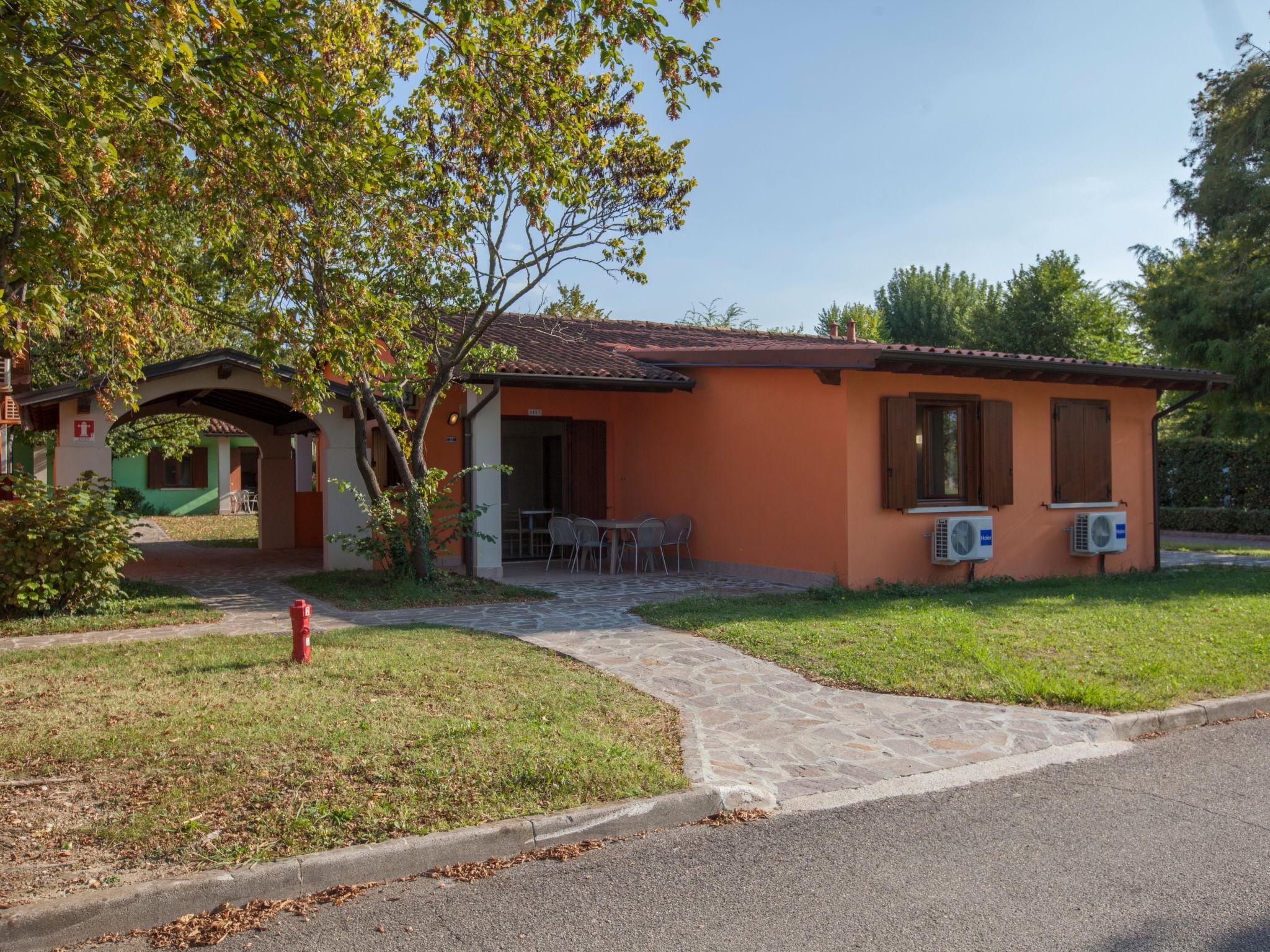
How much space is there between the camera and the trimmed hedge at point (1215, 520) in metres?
22.0

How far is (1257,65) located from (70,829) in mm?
22821

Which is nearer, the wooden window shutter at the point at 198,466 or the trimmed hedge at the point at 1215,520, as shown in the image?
the trimmed hedge at the point at 1215,520

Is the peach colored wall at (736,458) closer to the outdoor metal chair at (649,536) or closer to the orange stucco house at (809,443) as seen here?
the orange stucco house at (809,443)

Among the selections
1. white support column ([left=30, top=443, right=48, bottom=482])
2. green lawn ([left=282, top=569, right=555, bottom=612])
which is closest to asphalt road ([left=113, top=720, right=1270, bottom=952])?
green lawn ([left=282, top=569, right=555, bottom=612])

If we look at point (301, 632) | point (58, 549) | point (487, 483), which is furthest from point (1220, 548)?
point (58, 549)

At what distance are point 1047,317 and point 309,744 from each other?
2713 cm

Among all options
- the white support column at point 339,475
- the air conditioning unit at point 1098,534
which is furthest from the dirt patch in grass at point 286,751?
the air conditioning unit at point 1098,534

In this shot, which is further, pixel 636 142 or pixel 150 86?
pixel 636 142

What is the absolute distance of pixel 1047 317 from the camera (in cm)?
2798

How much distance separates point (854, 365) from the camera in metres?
11.1

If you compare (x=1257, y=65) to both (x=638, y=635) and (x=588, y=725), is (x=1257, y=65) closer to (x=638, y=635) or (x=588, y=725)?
(x=638, y=635)

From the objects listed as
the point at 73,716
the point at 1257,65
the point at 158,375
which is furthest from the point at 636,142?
the point at 1257,65

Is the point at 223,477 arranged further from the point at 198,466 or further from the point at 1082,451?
the point at 1082,451

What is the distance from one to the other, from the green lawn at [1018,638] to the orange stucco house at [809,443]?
1257 mm
